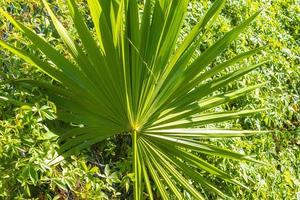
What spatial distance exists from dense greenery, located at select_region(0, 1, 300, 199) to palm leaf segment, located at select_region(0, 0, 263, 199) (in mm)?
138

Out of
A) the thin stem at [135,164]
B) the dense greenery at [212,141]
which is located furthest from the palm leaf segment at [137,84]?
the dense greenery at [212,141]

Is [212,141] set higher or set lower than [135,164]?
higher

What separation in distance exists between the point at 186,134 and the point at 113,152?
1.43ft

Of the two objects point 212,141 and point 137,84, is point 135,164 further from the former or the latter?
point 212,141

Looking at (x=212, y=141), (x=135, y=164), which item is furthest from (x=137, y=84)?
(x=212, y=141)

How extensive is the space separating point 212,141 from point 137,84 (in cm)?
103

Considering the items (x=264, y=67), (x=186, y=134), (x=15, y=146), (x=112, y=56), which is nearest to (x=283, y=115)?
(x=264, y=67)

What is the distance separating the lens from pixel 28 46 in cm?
281

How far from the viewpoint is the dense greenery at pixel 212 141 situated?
2.56 meters

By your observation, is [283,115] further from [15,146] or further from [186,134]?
[15,146]

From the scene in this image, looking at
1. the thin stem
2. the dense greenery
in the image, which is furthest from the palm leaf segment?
the dense greenery

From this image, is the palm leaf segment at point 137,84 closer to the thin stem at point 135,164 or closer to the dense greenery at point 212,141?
the thin stem at point 135,164

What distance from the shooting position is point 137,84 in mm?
2758

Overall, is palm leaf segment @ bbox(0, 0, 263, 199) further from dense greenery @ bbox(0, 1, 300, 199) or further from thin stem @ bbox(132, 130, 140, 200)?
dense greenery @ bbox(0, 1, 300, 199)
